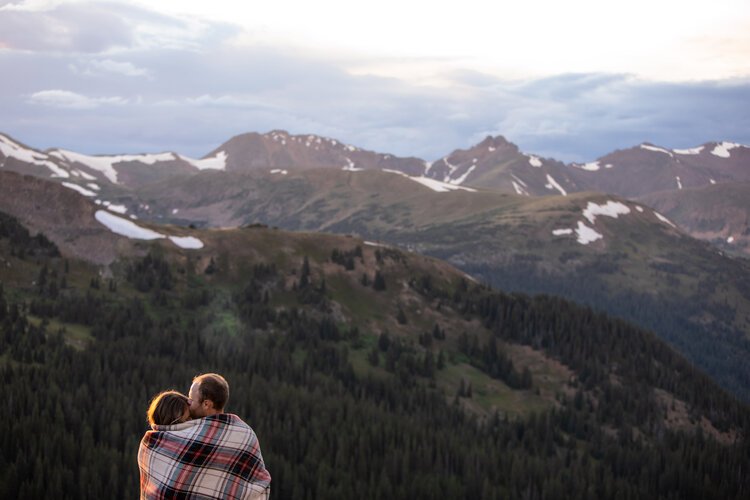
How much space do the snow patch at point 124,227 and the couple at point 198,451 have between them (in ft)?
529

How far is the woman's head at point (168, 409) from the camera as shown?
13.2 m

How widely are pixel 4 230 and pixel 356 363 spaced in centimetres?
7601

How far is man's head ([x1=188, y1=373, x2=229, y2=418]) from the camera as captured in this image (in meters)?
13.3

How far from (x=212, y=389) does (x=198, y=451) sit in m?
1.12

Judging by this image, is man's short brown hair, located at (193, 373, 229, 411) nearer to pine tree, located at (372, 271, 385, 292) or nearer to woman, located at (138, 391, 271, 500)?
woman, located at (138, 391, 271, 500)

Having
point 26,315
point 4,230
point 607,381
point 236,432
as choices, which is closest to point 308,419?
point 26,315

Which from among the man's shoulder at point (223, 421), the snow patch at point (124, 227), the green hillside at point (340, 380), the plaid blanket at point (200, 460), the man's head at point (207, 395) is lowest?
the green hillside at point (340, 380)

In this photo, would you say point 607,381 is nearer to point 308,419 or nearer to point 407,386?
point 407,386

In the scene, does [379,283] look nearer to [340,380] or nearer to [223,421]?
[340,380]

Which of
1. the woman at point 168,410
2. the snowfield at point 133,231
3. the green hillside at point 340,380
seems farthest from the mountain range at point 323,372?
the woman at point 168,410

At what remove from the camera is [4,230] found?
144500mm

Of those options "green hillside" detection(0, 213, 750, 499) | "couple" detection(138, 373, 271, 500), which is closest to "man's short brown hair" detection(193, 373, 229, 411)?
"couple" detection(138, 373, 271, 500)

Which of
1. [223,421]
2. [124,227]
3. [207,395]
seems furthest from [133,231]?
[223,421]

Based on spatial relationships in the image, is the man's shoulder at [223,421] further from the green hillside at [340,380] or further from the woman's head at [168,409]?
the green hillside at [340,380]
